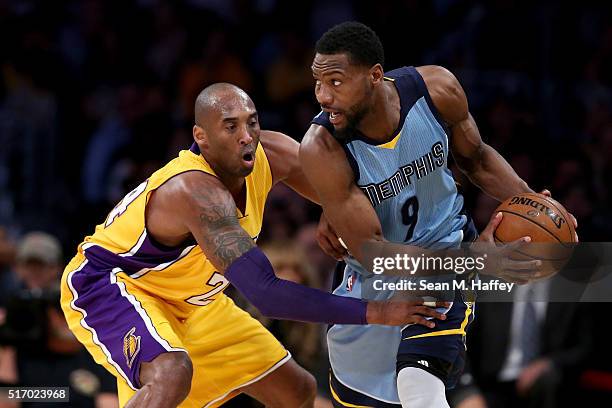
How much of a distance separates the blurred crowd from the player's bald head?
2.92 m

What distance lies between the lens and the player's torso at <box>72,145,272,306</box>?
5.08 m

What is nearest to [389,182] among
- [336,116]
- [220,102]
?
[336,116]

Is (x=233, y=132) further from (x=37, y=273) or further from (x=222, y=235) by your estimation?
(x=37, y=273)

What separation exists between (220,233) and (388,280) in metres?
0.81

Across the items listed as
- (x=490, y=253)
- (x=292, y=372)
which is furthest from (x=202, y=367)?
(x=490, y=253)

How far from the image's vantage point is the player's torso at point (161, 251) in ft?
16.7

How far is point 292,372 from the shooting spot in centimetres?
543

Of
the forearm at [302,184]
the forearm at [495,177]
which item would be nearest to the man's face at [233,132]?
the forearm at [302,184]

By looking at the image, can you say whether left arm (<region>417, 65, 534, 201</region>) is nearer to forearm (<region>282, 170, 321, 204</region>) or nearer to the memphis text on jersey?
the memphis text on jersey

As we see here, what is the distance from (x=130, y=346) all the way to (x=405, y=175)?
145 centimetres

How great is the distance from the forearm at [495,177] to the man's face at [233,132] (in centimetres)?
108

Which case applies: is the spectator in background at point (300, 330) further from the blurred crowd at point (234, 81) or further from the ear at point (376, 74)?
the ear at point (376, 74)

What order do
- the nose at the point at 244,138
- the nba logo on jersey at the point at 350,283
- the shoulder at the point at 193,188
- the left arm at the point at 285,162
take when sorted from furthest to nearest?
the left arm at the point at 285,162, the nba logo on jersey at the point at 350,283, the nose at the point at 244,138, the shoulder at the point at 193,188

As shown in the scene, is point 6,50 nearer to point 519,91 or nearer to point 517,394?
point 519,91
